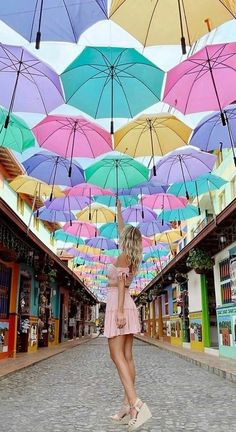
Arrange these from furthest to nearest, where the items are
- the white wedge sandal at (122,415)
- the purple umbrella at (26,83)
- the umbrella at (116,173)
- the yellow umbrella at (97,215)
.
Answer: the yellow umbrella at (97,215) < the umbrella at (116,173) < the purple umbrella at (26,83) < the white wedge sandal at (122,415)

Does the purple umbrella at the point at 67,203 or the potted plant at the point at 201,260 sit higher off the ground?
the purple umbrella at the point at 67,203

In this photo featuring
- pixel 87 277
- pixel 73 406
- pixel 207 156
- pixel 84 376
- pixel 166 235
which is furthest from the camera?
pixel 87 277

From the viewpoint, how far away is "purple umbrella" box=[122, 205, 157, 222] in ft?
56.3

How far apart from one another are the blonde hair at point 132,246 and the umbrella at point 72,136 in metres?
6.46

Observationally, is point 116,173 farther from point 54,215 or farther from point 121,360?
point 121,360

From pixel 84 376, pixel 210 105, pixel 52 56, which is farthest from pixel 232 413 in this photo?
pixel 52 56

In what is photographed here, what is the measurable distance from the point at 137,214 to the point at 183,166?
5610mm

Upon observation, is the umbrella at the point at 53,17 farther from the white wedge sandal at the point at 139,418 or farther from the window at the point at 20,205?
the window at the point at 20,205

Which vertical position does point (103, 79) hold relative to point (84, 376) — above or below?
above

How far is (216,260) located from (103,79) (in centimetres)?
927

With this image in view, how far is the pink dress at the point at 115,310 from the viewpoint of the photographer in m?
4.27

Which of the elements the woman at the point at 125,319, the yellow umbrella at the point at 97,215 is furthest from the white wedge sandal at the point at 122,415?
the yellow umbrella at the point at 97,215

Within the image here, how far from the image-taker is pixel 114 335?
4.25 meters

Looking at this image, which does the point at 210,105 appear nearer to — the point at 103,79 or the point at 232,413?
the point at 103,79
